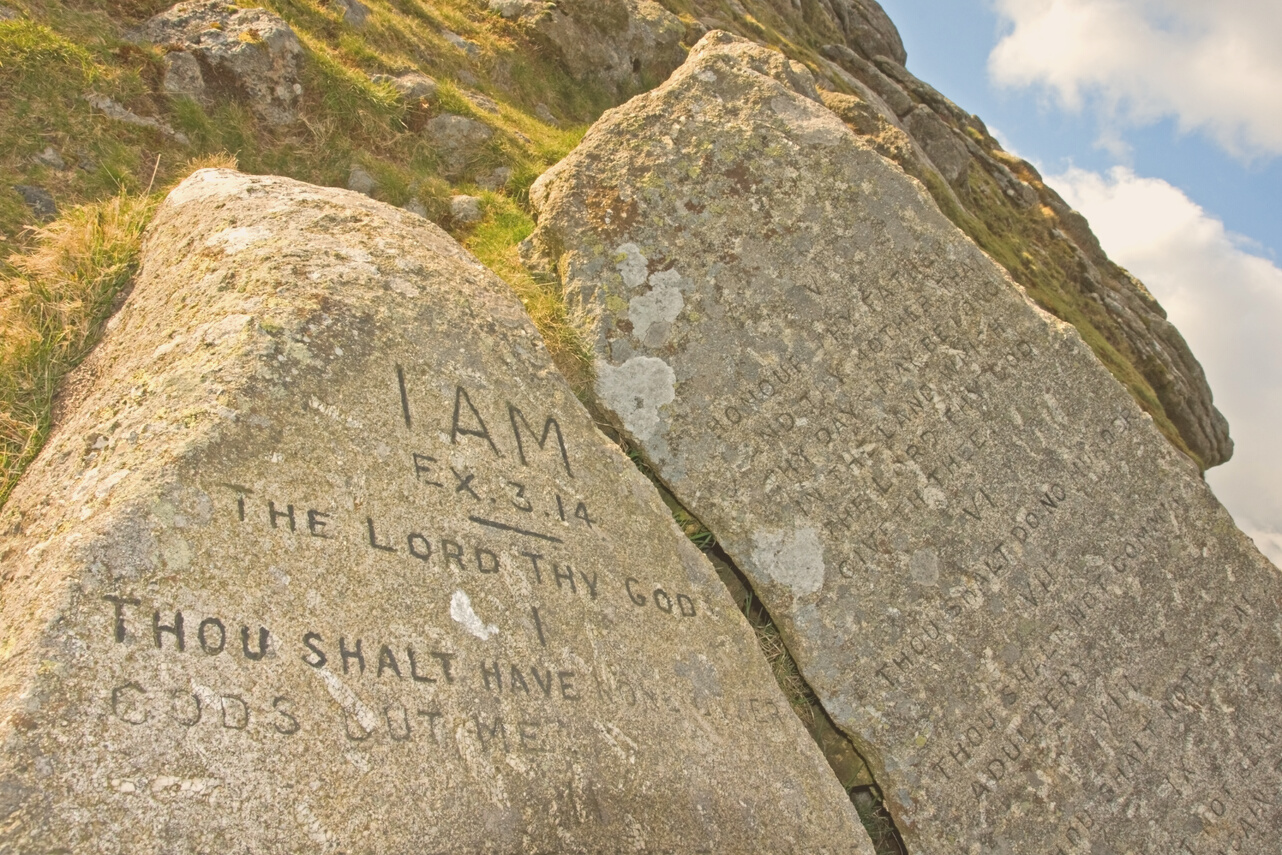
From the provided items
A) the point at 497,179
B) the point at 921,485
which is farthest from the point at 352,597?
the point at 497,179

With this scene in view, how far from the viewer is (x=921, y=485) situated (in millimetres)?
5129

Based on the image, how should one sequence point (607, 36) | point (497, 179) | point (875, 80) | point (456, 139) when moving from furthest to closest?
1. point (875, 80)
2. point (607, 36)
3. point (456, 139)
4. point (497, 179)

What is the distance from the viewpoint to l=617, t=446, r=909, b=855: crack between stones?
469 centimetres

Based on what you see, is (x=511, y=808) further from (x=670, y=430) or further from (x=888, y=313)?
(x=888, y=313)

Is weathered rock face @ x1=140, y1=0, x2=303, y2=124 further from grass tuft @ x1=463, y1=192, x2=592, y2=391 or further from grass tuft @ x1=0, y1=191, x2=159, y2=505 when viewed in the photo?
grass tuft @ x1=0, y1=191, x2=159, y2=505

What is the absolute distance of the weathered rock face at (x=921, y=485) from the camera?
15.4ft

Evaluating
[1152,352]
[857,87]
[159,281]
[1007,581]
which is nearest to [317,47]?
[159,281]

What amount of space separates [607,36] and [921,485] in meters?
7.13

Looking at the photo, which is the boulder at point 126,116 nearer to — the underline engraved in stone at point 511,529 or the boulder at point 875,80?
the underline engraved in stone at point 511,529

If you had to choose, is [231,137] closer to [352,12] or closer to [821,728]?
[352,12]

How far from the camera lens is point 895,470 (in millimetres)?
5133

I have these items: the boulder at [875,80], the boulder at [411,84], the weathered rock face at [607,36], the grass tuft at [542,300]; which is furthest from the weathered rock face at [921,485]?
the boulder at [875,80]

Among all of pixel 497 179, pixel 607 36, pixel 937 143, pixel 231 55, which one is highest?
pixel 937 143

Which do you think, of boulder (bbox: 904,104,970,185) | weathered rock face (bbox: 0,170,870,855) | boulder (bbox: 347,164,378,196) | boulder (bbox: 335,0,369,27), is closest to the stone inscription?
weathered rock face (bbox: 0,170,870,855)
